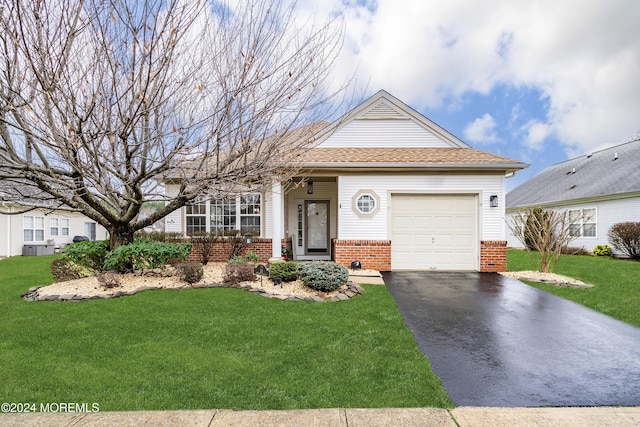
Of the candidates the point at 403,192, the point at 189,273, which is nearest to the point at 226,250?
the point at 189,273

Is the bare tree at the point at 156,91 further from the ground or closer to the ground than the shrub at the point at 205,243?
further from the ground

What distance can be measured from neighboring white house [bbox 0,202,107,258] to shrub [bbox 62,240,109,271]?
896 centimetres

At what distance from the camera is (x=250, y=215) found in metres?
12.4

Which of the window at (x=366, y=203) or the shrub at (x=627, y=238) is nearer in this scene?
the window at (x=366, y=203)

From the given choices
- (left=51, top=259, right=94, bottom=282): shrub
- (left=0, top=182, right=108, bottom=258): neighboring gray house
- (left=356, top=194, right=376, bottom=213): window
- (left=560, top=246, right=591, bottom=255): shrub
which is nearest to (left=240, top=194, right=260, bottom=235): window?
(left=356, top=194, right=376, bottom=213): window

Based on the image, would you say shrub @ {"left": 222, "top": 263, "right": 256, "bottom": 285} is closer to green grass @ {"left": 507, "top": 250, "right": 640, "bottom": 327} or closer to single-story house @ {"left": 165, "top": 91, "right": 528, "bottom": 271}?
single-story house @ {"left": 165, "top": 91, "right": 528, "bottom": 271}

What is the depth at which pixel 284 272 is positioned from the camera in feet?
26.7

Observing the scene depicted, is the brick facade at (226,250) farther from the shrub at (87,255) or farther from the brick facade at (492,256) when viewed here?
the brick facade at (492,256)

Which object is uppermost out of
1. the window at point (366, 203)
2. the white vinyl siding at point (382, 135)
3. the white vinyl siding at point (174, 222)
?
the white vinyl siding at point (382, 135)

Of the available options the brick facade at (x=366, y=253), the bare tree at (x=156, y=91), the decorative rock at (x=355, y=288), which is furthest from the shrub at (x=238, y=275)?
the brick facade at (x=366, y=253)

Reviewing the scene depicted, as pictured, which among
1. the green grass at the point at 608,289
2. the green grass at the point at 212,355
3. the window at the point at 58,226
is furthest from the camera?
the window at the point at 58,226

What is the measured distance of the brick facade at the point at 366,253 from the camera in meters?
10.9

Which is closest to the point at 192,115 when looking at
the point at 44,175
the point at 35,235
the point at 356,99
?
the point at 44,175

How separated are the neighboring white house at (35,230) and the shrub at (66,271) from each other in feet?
29.2
